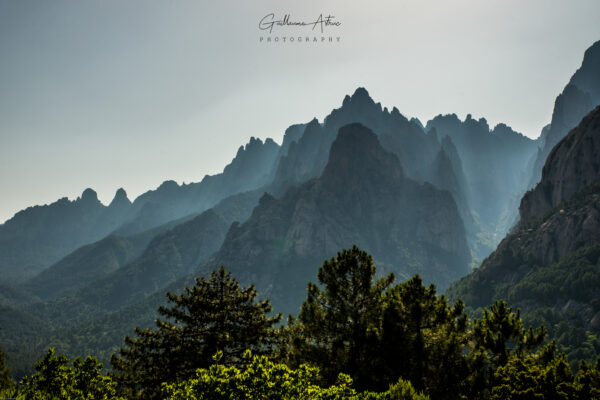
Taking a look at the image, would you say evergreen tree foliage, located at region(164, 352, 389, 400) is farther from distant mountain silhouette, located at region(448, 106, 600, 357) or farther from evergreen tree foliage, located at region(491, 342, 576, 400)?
distant mountain silhouette, located at region(448, 106, 600, 357)

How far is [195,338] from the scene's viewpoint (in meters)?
24.4

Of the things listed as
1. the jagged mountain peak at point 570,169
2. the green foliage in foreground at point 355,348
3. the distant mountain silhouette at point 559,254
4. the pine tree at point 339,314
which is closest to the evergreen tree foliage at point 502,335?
the green foliage in foreground at point 355,348

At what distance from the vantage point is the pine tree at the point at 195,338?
23391mm

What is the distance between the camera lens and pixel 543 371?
1616 centimetres

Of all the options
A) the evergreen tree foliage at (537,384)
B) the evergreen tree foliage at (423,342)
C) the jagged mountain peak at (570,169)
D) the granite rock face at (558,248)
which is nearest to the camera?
the evergreen tree foliage at (537,384)

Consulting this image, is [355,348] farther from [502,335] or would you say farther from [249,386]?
[249,386]

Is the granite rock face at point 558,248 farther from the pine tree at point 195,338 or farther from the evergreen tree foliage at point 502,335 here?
the pine tree at point 195,338

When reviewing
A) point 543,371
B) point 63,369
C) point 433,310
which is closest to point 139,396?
point 63,369

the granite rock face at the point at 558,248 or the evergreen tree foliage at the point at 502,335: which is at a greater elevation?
the granite rock face at the point at 558,248

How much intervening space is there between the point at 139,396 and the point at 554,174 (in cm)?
15696

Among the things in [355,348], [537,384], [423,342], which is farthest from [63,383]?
[537,384]

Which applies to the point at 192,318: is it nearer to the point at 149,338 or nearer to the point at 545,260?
the point at 149,338

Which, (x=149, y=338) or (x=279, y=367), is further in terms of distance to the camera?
(x=149, y=338)

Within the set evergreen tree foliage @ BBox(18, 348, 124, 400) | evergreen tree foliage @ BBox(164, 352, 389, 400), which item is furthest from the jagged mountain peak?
evergreen tree foliage @ BBox(18, 348, 124, 400)
